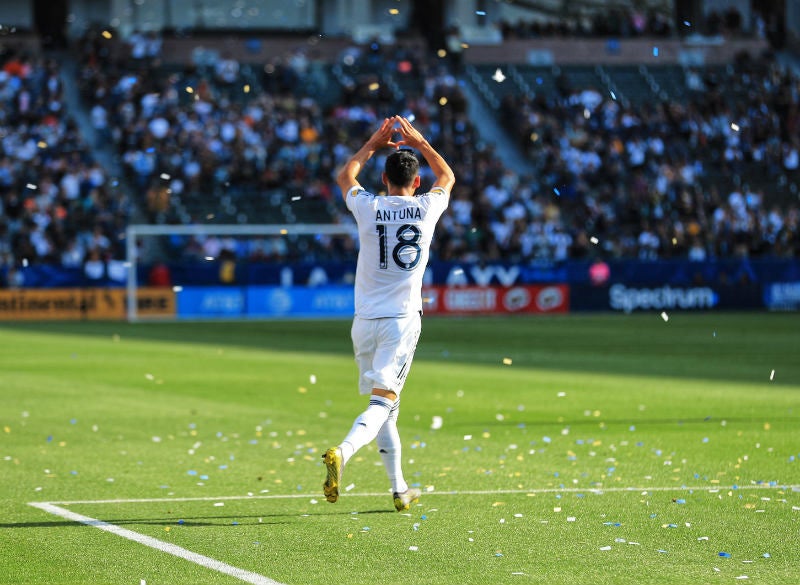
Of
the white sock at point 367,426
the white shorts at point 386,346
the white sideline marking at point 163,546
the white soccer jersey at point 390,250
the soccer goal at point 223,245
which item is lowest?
the soccer goal at point 223,245

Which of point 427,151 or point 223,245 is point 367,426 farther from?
point 223,245

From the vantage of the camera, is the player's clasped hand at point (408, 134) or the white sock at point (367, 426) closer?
the white sock at point (367, 426)

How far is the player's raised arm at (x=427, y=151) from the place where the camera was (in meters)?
9.66

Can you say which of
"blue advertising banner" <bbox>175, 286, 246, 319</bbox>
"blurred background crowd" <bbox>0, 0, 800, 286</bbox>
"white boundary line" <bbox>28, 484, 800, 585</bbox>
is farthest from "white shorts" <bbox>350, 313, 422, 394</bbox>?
"blurred background crowd" <bbox>0, 0, 800, 286</bbox>

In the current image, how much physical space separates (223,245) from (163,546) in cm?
3414

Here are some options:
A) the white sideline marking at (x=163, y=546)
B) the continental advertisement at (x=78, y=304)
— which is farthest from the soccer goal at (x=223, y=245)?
the white sideline marking at (x=163, y=546)

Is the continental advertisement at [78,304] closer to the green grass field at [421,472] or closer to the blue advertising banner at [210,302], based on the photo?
the blue advertising banner at [210,302]

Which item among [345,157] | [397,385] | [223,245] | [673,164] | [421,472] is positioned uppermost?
[345,157]

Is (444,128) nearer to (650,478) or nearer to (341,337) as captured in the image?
(341,337)

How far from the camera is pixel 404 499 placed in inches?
368

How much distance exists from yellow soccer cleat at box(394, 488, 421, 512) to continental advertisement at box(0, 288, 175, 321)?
1245 inches

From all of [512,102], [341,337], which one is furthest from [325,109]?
[341,337]

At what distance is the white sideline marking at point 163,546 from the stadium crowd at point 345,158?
3121cm

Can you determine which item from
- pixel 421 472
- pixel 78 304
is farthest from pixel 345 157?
pixel 421 472
